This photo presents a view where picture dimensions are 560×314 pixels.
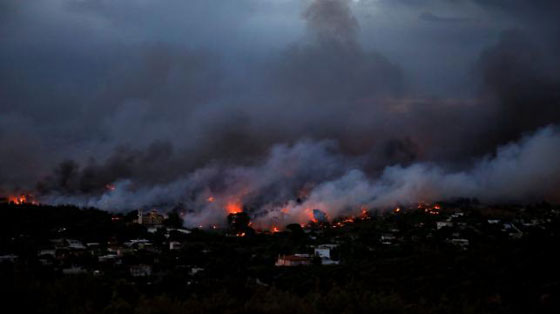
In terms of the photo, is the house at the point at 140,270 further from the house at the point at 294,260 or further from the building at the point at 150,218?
the building at the point at 150,218

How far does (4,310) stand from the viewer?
26.5ft

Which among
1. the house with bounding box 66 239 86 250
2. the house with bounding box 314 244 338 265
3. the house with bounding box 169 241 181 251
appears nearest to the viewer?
the house with bounding box 314 244 338 265

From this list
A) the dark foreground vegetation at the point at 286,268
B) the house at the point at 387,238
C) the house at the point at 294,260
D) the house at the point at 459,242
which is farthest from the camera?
the house at the point at 387,238

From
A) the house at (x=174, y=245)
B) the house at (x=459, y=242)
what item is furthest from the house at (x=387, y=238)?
the house at (x=174, y=245)

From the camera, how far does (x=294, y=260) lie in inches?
955

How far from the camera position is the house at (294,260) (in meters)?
23.8

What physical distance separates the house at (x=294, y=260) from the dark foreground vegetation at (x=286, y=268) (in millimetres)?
416

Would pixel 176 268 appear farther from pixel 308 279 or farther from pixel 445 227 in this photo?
pixel 445 227

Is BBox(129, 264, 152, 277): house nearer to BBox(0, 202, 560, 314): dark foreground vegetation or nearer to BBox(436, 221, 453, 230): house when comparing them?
BBox(0, 202, 560, 314): dark foreground vegetation

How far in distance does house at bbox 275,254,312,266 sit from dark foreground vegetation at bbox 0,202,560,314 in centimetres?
42

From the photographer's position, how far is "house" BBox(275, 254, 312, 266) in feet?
78.0

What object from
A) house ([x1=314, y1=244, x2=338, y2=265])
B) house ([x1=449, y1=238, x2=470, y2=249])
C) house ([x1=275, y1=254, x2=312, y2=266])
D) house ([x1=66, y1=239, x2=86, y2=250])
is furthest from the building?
house ([x1=449, y1=238, x2=470, y2=249])

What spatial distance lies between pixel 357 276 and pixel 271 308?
32.4 ft

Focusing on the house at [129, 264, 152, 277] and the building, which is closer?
the house at [129, 264, 152, 277]
